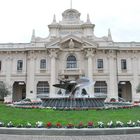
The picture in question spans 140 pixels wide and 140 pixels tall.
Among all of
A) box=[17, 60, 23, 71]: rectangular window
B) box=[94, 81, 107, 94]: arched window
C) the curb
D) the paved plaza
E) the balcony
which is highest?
box=[17, 60, 23, 71]: rectangular window

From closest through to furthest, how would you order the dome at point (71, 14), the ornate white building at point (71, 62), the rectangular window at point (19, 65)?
the ornate white building at point (71, 62), the rectangular window at point (19, 65), the dome at point (71, 14)

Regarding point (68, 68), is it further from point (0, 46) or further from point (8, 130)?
point (8, 130)

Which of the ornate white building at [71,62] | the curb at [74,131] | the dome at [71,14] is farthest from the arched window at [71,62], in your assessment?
the curb at [74,131]

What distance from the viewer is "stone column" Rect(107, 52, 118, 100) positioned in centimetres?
5044

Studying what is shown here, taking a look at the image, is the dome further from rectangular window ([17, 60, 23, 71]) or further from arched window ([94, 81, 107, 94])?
arched window ([94, 81, 107, 94])

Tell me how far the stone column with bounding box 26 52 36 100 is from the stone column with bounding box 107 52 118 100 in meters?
15.6

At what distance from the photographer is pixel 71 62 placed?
52.4 meters

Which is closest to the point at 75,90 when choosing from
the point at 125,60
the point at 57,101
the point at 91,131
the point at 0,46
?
the point at 57,101

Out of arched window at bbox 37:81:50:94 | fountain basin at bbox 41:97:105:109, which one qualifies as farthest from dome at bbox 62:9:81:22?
fountain basin at bbox 41:97:105:109

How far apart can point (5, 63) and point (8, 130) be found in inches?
1705

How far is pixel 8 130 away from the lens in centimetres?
1205

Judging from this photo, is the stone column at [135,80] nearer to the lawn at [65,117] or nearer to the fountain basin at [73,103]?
the fountain basin at [73,103]

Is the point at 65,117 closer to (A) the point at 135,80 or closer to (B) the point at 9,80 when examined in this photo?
(A) the point at 135,80

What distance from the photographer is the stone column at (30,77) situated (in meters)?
51.3
